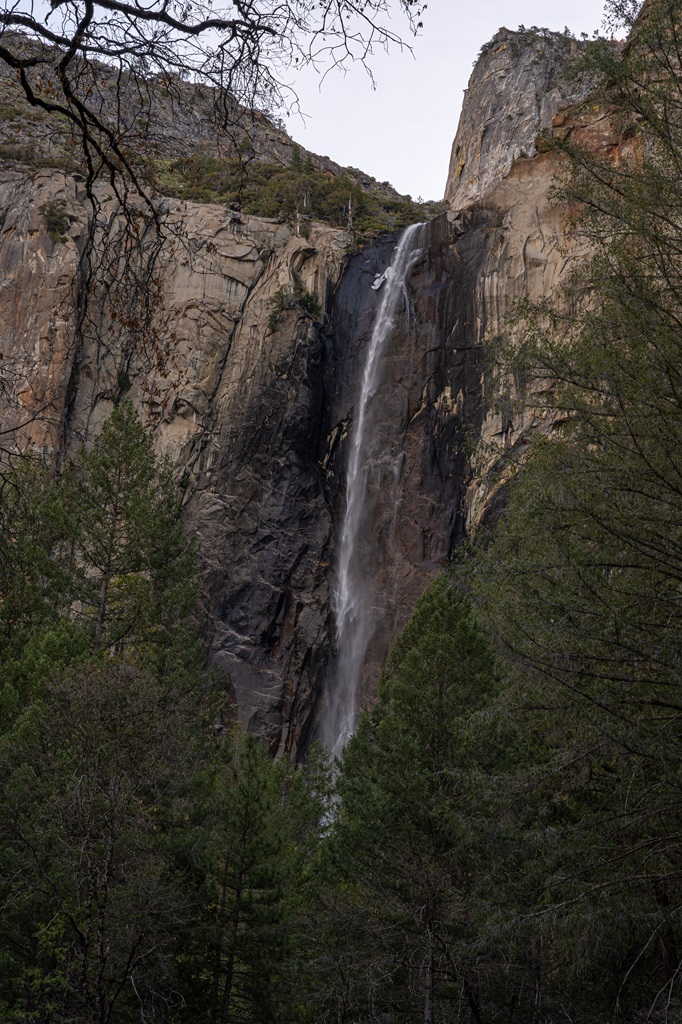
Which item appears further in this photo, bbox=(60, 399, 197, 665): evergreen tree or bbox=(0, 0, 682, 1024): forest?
bbox=(60, 399, 197, 665): evergreen tree

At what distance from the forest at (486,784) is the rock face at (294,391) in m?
14.8

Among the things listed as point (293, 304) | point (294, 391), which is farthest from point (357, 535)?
point (293, 304)

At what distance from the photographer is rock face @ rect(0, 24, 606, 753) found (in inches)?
1239

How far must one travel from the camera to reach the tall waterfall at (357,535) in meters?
30.7

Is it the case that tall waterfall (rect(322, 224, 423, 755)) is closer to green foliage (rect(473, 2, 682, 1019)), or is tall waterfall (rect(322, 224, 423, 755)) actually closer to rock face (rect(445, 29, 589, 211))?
rock face (rect(445, 29, 589, 211))

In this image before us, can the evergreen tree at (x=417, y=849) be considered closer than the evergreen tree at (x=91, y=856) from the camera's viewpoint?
No

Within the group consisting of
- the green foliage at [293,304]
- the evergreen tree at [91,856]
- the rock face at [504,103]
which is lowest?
the evergreen tree at [91,856]

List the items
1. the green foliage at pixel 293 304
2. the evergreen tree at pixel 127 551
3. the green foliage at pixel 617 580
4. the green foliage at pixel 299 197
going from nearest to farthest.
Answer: the green foliage at pixel 617 580 → the evergreen tree at pixel 127 551 → the green foliage at pixel 293 304 → the green foliage at pixel 299 197

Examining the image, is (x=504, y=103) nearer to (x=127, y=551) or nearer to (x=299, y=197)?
(x=299, y=197)

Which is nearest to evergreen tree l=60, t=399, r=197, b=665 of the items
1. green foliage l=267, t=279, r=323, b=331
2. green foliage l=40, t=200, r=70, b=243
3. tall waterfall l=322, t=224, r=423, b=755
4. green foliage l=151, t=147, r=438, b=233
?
tall waterfall l=322, t=224, r=423, b=755

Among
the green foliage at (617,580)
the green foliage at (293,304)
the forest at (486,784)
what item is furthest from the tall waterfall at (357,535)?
the green foliage at (617,580)

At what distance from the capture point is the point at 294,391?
35.4 m

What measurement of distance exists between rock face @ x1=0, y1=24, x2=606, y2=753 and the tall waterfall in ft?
1.15

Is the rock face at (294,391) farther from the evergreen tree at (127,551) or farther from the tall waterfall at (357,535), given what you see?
→ the evergreen tree at (127,551)
